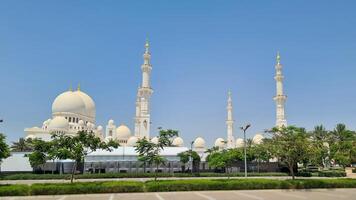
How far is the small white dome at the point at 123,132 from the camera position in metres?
96.1

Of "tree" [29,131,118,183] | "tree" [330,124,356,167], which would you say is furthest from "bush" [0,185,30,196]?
"tree" [330,124,356,167]

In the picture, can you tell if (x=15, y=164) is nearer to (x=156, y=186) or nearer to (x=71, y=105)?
(x=71, y=105)

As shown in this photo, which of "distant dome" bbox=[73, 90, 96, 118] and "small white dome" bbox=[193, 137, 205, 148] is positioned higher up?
"distant dome" bbox=[73, 90, 96, 118]

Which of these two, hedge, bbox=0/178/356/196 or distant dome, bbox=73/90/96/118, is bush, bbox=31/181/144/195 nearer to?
hedge, bbox=0/178/356/196

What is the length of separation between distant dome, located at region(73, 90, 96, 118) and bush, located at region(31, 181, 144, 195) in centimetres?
6510

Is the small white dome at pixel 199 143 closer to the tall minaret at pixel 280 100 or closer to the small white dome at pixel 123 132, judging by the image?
the small white dome at pixel 123 132

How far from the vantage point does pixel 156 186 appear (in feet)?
85.2

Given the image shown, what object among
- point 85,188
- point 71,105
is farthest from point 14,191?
point 71,105

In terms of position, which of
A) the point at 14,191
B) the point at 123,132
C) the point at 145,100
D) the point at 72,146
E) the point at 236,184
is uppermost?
the point at 145,100

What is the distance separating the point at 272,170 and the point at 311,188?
1335 inches

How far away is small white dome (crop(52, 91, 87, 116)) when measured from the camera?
8325cm

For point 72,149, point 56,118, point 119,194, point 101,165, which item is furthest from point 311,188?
point 56,118

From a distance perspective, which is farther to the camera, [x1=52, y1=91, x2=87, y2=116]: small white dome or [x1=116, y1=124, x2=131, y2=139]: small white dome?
A: [x1=116, y1=124, x2=131, y2=139]: small white dome

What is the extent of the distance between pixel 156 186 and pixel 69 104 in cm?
6323
